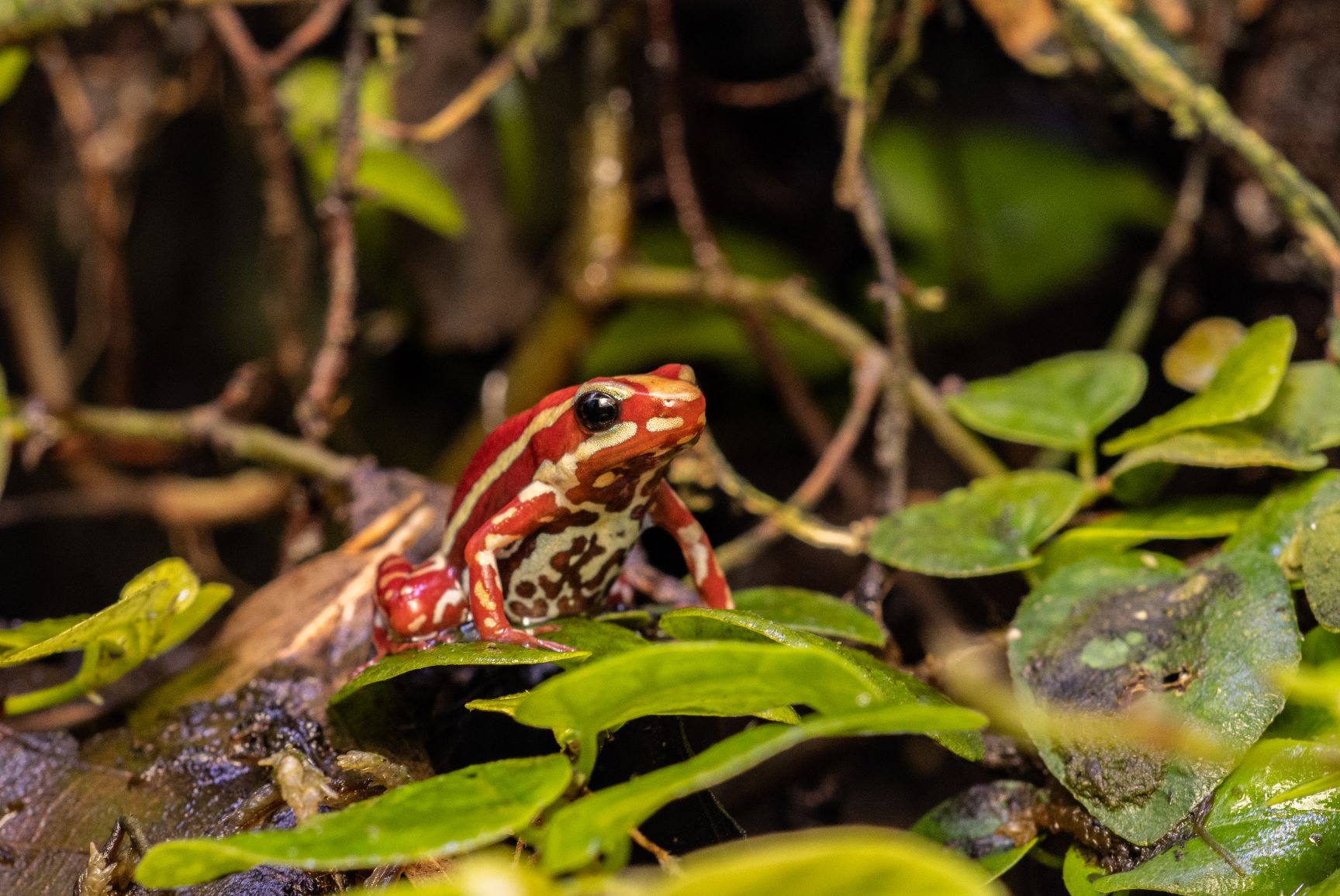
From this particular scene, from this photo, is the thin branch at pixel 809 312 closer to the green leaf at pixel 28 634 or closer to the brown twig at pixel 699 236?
the brown twig at pixel 699 236

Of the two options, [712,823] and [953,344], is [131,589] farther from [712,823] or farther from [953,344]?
[953,344]

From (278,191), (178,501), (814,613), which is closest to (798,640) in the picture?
(814,613)

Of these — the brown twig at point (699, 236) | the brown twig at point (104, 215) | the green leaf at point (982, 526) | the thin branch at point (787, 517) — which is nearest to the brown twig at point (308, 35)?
the brown twig at point (699, 236)

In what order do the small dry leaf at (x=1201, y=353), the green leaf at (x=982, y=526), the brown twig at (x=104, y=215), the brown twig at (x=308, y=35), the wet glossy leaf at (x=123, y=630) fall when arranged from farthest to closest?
1. the brown twig at (x=104, y=215)
2. the brown twig at (x=308, y=35)
3. the small dry leaf at (x=1201, y=353)
4. the green leaf at (x=982, y=526)
5. the wet glossy leaf at (x=123, y=630)

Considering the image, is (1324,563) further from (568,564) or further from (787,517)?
(568,564)

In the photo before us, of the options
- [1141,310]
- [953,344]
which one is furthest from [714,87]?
[1141,310]

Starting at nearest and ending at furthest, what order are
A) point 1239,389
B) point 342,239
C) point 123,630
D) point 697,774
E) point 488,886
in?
1. point 488,886
2. point 697,774
3. point 123,630
4. point 1239,389
5. point 342,239

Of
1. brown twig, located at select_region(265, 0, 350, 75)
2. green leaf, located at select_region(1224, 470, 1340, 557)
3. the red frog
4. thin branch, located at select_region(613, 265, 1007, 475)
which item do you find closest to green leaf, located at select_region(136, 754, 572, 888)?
the red frog

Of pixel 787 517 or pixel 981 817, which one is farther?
pixel 787 517
